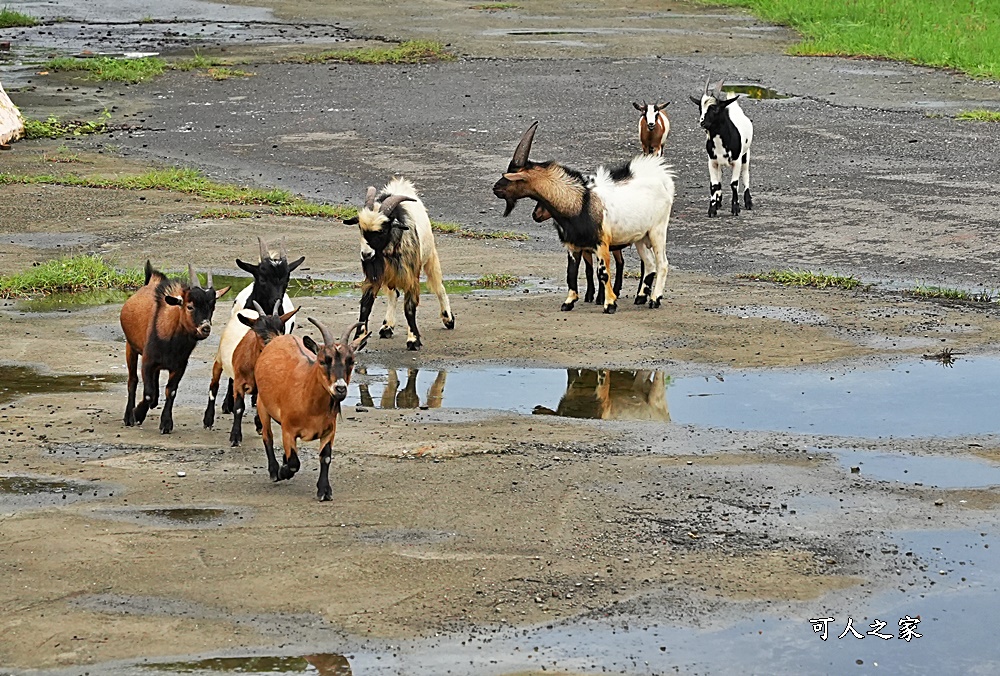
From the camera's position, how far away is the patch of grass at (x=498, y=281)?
15.3 m

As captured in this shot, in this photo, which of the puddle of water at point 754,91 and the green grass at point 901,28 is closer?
the puddle of water at point 754,91

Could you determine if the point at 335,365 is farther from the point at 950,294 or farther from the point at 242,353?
the point at 950,294

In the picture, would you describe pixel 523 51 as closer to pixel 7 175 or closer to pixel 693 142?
pixel 693 142

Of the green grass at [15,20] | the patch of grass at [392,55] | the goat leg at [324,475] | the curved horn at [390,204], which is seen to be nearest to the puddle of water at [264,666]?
the goat leg at [324,475]

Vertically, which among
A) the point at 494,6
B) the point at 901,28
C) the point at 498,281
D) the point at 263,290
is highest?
the point at 901,28

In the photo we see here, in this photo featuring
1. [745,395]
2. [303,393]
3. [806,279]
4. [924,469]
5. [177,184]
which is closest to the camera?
[303,393]

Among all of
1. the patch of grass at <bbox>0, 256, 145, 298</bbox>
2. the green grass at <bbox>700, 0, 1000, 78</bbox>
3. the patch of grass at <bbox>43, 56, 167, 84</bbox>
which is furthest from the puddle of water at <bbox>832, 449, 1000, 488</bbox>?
the patch of grass at <bbox>43, 56, 167, 84</bbox>

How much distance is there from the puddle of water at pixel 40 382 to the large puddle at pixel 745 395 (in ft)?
5.99

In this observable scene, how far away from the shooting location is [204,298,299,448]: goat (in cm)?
968

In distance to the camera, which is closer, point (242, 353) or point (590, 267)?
point (242, 353)

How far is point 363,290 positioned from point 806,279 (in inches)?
182

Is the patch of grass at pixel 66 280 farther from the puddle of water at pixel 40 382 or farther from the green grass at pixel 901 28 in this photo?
the green grass at pixel 901 28

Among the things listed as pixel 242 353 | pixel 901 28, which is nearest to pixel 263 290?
pixel 242 353

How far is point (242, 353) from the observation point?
32.5ft
